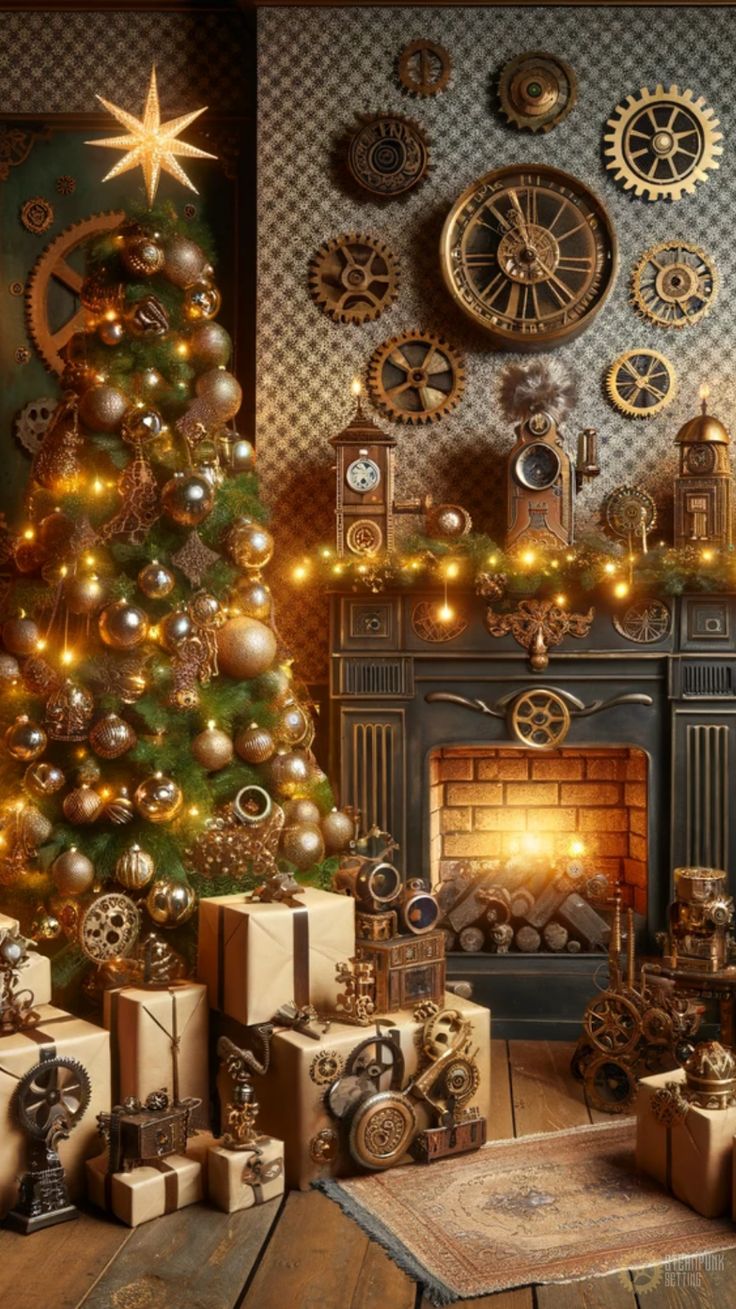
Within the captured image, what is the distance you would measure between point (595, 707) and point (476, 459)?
1.25 meters

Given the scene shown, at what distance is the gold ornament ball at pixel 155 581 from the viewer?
446 centimetres

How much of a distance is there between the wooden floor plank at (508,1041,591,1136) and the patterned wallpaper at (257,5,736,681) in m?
2.22

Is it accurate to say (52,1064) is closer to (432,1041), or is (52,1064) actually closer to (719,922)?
(432,1041)

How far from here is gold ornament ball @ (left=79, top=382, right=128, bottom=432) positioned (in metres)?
4.51

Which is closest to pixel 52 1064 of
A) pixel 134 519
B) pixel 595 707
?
pixel 134 519

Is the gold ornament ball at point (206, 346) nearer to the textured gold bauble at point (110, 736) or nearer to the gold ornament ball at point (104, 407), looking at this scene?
the gold ornament ball at point (104, 407)

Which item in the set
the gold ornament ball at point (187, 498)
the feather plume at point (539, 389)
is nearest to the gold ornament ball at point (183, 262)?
the gold ornament ball at point (187, 498)

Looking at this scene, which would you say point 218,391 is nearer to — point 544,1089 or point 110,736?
point 110,736

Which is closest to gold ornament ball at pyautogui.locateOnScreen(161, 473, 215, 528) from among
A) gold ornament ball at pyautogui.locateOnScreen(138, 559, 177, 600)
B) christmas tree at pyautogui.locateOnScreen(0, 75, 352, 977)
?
christmas tree at pyautogui.locateOnScreen(0, 75, 352, 977)

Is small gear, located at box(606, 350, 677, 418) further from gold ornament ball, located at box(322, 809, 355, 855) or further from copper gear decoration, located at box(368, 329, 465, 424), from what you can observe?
gold ornament ball, located at box(322, 809, 355, 855)

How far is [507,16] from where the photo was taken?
5.69 m

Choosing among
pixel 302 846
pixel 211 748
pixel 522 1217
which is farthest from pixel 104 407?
pixel 522 1217

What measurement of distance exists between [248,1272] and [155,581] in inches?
87.4

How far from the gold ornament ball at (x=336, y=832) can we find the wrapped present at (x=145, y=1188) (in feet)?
4.94
